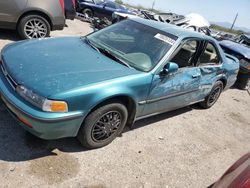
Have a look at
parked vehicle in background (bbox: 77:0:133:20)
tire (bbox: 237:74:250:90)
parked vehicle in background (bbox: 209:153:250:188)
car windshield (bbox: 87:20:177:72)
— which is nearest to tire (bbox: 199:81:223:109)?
car windshield (bbox: 87:20:177:72)

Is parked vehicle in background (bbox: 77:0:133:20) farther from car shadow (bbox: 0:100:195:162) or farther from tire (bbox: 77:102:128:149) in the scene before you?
tire (bbox: 77:102:128:149)

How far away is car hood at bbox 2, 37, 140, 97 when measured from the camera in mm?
3109

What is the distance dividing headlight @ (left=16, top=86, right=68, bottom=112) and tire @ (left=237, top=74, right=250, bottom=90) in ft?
22.6

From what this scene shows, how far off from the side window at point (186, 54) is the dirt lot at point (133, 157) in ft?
3.58

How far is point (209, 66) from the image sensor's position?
5.07m

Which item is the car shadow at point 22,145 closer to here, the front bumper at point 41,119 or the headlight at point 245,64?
the front bumper at point 41,119

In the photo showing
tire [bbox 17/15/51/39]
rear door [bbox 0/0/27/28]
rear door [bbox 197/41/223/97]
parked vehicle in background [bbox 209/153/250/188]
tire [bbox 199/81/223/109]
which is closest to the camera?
parked vehicle in background [bbox 209/153/250/188]

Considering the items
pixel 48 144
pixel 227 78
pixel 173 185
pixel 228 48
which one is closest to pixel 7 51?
pixel 48 144

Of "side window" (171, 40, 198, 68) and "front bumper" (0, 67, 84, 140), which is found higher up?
"side window" (171, 40, 198, 68)

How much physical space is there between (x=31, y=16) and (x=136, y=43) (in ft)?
12.2

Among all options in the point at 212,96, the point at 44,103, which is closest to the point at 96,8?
the point at 212,96

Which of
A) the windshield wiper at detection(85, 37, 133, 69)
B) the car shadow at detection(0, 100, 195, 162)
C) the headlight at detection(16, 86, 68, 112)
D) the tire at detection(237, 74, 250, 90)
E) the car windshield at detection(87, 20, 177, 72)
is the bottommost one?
the tire at detection(237, 74, 250, 90)

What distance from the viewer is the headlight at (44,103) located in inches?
116

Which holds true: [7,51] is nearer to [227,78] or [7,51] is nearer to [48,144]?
[48,144]
